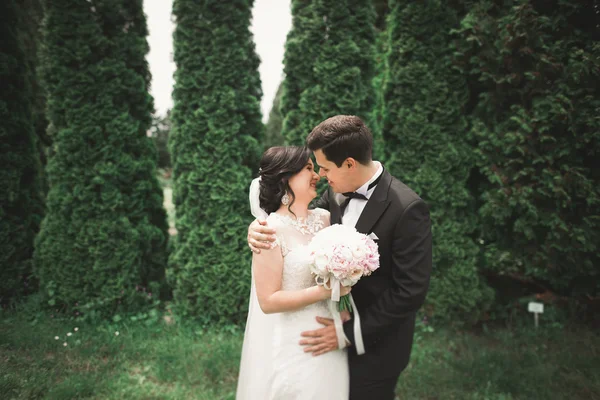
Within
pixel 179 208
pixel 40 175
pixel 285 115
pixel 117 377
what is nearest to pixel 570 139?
pixel 285 115

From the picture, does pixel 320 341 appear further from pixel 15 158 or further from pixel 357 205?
pixel 15 158

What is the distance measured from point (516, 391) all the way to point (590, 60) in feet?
10.9

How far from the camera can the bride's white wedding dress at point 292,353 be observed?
2.11 meters

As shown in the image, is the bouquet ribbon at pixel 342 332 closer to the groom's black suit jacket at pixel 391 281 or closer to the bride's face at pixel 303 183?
the groom's black suit jacket at pixel 391 281

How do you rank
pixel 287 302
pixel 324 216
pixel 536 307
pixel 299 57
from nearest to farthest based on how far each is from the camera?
pixel 287 302 < pixel 324 216 < pixel 536 307 < pixel 299 57

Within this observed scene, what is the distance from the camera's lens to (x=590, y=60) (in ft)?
12.3

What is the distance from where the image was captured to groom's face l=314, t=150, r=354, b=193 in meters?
2.29

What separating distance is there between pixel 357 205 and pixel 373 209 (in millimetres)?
192

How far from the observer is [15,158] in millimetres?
4961

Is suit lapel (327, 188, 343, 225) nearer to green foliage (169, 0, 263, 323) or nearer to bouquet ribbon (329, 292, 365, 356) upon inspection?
bouquet ribbon (329, 292, 365, 356)

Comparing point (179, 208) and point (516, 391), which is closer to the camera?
point (516, 391)

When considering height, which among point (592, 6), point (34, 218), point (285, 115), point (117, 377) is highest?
point (592, 6)

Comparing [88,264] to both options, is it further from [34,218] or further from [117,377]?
[117,377]

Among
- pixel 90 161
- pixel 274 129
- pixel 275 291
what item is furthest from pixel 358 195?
pixel 274 129
